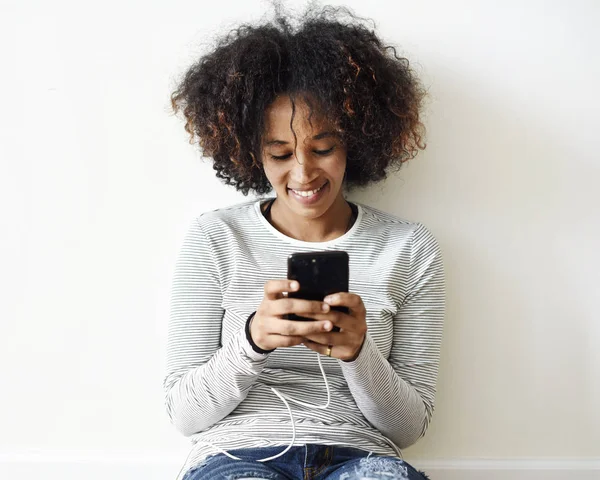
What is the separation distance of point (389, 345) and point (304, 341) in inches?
11.3

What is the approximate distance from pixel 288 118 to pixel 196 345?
430 millimetres

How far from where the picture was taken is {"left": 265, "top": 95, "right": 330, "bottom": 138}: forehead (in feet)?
3.60

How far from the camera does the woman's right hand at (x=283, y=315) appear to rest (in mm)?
933

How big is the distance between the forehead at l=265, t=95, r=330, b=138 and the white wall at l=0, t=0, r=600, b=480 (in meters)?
0.30

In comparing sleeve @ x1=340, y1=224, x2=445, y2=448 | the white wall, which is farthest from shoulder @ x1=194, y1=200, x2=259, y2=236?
sleeve @ x1=340, y1=224, x2=445, y2=448

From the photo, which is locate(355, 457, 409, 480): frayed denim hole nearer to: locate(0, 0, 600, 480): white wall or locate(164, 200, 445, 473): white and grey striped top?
locate(164, 200, 445, 473): white and grey striped top

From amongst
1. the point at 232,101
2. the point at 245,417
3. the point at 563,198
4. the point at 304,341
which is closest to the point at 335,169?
the point at 232,101

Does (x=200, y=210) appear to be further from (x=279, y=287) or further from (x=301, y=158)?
(x=279, y=287)

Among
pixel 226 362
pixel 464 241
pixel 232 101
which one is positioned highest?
pixel 232 101

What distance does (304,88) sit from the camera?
1.10 m

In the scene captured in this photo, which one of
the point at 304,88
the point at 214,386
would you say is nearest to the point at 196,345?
the point at 214,386

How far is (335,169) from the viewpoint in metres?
1.14

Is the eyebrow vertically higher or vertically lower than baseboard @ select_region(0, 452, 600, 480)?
higher

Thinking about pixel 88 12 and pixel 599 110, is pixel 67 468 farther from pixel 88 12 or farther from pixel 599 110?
pixel 599 110
